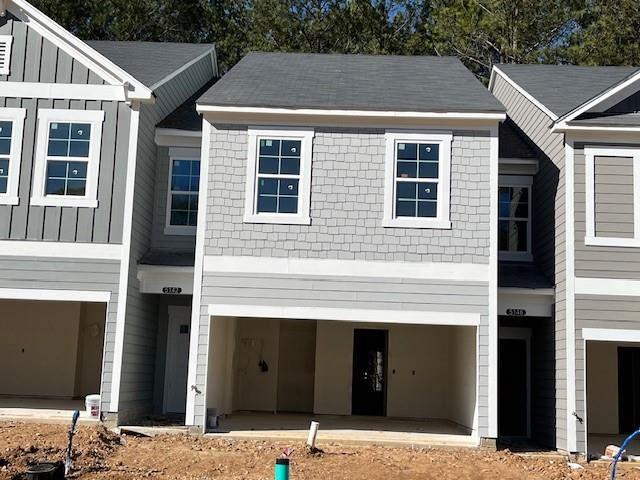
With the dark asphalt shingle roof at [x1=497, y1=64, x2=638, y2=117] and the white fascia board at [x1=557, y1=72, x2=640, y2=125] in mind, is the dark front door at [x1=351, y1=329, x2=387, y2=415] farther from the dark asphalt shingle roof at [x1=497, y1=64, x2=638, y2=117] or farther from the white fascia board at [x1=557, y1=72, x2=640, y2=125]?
the white fascia board at [x1=557, y1=72, x2=640, y2=125]

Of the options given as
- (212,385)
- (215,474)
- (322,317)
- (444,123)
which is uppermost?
(444,123)

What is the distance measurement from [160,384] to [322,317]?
489 centimetres

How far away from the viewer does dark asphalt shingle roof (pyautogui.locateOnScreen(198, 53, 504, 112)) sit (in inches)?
593

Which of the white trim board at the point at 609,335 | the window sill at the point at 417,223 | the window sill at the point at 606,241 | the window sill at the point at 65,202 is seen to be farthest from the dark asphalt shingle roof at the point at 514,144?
the window sill at the point at 65,202

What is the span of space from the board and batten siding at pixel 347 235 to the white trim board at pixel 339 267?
9 centimetres

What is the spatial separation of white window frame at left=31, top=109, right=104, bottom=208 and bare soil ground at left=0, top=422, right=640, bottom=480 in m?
4.20

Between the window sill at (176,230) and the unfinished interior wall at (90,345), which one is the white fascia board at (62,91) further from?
the unfinished interior wall at (90,345)

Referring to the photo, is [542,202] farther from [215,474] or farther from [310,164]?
[215,474]

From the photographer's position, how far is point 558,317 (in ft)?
49.9

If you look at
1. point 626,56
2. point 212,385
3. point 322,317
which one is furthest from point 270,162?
point 626,56

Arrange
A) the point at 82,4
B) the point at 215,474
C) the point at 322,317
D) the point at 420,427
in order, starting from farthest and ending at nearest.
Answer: the point at 82,4, the point at 420,427, the point at 322,317, the point at 215,474

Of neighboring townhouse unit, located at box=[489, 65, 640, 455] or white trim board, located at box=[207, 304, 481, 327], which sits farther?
white trim board, located at box=[207, 304, 481, 327]

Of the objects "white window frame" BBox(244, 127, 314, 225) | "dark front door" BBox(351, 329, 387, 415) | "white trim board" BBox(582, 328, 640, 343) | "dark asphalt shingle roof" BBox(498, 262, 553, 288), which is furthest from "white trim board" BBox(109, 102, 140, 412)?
"white trim board" BBox(582, 328, 640, 343)

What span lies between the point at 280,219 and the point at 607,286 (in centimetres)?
629
